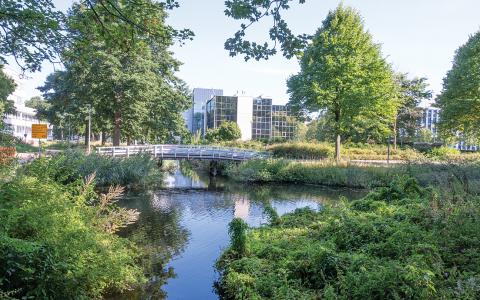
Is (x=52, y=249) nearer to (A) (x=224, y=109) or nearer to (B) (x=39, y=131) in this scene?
(B) (x=39, y=131)

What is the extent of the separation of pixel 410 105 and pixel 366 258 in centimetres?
4289

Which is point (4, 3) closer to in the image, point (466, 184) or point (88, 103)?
point (466, 184)

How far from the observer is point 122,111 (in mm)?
30234

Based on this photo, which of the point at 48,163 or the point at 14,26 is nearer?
the point at 14,26

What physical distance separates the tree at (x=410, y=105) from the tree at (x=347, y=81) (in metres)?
13.5

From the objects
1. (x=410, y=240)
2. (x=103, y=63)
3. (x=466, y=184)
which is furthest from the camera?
(x=103, y=63)

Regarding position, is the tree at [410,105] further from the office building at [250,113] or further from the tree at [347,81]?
the office building at [250,113]

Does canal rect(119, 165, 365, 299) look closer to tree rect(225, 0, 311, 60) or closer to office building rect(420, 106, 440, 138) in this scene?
tree rect(225, 0, 311, 60)

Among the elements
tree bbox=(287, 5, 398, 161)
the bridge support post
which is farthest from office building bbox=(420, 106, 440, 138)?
the bridge support post

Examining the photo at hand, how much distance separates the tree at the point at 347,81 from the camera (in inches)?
1102

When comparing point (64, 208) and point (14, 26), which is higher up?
point (14, 26)

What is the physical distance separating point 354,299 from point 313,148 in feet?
99.4

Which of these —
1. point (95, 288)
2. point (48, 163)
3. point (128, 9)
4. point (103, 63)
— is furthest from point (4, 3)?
point (103, 63)

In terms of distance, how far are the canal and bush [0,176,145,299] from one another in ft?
3.39
